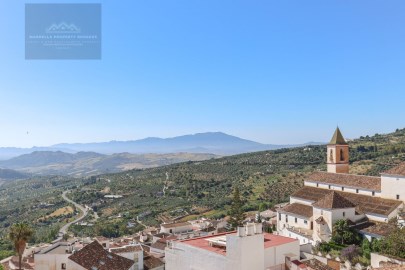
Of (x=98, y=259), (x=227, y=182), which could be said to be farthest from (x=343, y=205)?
(x=227, y=182)

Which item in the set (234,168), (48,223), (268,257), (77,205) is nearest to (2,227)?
(48,223)

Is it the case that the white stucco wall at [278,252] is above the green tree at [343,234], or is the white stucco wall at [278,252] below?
above

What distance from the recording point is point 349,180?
41156mm

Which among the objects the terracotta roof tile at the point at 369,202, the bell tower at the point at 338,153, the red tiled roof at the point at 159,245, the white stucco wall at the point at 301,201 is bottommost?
the red tiled roof at the point at 159,245

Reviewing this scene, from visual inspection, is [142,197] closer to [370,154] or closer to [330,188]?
[370,154]

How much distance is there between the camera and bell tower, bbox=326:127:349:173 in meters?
45.6

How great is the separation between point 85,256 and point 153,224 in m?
40.8

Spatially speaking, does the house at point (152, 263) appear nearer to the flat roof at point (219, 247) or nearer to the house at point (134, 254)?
the house at point (134, 254)

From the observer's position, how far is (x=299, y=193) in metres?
44.4

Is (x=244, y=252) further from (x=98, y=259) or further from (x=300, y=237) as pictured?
(x=300, y=237)

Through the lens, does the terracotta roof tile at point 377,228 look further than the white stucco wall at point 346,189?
No

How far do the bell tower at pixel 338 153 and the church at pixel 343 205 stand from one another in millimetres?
1960

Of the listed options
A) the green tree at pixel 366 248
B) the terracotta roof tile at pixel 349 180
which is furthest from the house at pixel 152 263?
the terracotta roof tile at pixel 349 180

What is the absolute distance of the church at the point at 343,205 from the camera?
3419 centimetres
